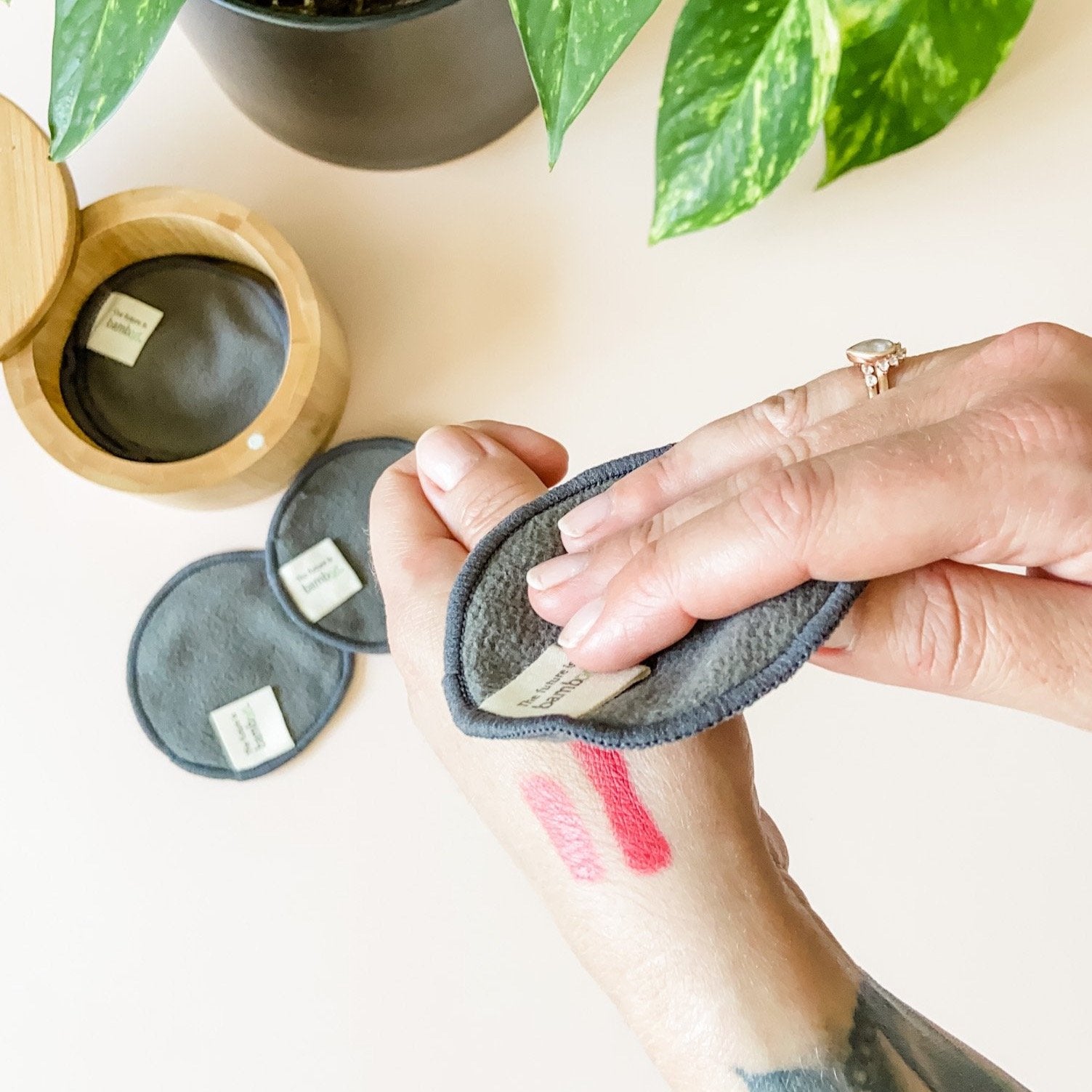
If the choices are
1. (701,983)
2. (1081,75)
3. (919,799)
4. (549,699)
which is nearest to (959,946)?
(919,799)

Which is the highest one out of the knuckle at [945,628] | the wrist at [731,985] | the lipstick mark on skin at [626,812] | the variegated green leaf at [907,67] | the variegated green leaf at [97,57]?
the variegated green leaf at [97,57]

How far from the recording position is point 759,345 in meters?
0.63

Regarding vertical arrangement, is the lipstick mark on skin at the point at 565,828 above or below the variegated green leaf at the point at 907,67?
below

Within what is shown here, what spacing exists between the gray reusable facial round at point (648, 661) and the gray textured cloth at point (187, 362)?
30cm

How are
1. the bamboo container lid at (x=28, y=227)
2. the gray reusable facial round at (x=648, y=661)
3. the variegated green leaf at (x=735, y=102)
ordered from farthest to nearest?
the bamboo container lid at (x=28, y=227) → the variegated green leaf at (x=735, y=102) → the gray reusable facial round at (x=648, y=661)

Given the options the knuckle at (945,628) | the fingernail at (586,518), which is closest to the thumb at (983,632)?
the knuckle at (945,628)

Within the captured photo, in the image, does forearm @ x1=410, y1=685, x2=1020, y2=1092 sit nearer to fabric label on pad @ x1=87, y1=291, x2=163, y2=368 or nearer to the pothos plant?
the pothos plant

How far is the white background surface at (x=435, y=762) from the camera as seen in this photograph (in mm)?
604

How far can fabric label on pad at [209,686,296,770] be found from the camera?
2.06ft

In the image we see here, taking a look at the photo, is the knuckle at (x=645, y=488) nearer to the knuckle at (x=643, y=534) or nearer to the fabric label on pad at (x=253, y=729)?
the knuckle at (x=643, y=534)

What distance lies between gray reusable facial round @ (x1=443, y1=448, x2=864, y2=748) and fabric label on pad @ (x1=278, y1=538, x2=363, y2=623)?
0.26 m

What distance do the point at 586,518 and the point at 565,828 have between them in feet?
0.41

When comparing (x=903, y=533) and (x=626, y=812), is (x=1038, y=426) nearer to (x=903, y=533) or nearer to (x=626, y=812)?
(x=903, y=533)

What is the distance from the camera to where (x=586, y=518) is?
391 millimetres
